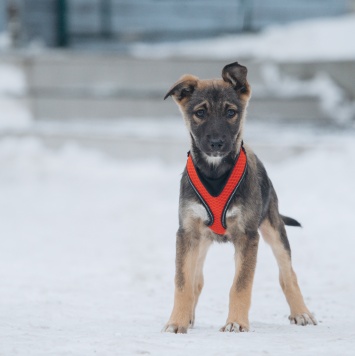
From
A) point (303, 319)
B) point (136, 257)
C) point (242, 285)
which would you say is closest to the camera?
point (242, 285)

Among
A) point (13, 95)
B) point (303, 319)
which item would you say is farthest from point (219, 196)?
point (13, 95)

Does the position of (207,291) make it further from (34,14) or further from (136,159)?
(34,14)

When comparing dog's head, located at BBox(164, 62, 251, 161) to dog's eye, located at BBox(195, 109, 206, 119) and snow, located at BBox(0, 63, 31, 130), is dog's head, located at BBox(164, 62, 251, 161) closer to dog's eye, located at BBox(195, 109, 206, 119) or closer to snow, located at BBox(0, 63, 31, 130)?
dog's eye, located at BBox(195, 109, 206, 119)

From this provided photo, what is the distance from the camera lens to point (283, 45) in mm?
14664

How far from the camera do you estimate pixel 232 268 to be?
8.55 metres

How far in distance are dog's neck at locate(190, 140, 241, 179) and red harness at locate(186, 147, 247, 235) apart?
0.04 metres

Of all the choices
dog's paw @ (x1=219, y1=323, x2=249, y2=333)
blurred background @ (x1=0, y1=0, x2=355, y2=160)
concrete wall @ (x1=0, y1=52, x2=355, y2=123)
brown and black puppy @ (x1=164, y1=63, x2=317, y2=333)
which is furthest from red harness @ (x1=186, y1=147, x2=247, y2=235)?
concrete wall @ (x1=0, y1=52, x2=355, y2=123)

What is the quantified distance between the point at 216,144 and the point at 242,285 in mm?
876

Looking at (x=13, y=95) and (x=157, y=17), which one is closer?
(x=13, y=95)

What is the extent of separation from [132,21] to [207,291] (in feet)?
28.8

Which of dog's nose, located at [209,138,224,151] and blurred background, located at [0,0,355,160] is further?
blurred background, located at [0,0,355,160]

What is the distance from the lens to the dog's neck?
5.59m

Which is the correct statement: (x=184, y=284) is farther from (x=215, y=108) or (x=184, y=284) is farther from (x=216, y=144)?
(x=215, y=108)

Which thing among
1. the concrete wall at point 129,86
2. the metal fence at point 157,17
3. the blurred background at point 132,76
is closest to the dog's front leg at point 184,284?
the blurred background at point 132,76
